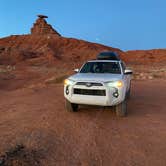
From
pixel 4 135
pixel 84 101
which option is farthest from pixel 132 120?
pixel 4 135

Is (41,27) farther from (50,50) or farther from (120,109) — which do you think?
(120,109)

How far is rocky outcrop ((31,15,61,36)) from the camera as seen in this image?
5838 centimetres

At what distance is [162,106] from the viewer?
9516mm

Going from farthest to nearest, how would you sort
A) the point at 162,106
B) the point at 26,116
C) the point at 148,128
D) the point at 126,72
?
the point at 162,106
the point at 126,72
the point at 26,116
the point at 148,128

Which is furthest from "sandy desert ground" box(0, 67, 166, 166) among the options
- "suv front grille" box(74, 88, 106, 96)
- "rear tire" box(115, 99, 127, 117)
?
"suv front grille" box(74, 88, 106, 96)

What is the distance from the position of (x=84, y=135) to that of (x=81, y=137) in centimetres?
16

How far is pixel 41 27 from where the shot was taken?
58656 millimetres

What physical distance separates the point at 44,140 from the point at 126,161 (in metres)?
A: 1.78

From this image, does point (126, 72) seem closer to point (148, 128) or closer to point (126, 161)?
point (148, 128)

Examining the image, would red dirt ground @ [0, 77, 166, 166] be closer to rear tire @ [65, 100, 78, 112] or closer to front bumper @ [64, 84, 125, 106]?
rear tire @ [65, 100, 78, 112]

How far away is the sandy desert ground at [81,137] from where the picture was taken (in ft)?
14.6

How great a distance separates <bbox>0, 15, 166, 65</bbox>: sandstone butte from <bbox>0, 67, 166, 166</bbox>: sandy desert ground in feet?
109

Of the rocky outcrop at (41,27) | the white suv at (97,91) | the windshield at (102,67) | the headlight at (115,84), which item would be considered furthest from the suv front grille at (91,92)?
the rocky outcrop at (41,27)

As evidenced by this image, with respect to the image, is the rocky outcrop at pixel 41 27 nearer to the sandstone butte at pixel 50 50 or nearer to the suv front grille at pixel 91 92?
the sandstone butte at pixel 50 50
